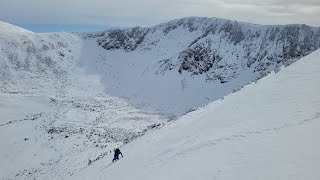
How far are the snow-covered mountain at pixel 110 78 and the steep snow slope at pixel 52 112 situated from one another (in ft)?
0.41

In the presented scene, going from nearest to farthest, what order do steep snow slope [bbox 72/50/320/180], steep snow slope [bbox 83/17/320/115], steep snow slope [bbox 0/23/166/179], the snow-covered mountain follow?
steep snow slope [bbox 72/50/320/180] → steep snow slope [bbox 0/23/166/179] → the snow-covered mountain → steep snow slope [bbox 83/17/320/115]

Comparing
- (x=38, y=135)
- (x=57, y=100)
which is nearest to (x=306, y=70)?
(x=38, y=135)

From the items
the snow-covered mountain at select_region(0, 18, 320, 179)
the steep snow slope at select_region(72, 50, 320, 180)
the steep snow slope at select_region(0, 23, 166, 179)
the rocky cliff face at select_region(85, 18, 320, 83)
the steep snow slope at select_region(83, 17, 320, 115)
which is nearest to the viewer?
the steep snow slope at select_region(72, 50, 320, 180)

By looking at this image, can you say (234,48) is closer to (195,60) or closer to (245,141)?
(195,60)

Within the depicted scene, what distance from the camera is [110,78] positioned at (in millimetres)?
73312

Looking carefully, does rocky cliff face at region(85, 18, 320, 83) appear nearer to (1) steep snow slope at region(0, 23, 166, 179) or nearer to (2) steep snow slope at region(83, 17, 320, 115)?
(2) steep snow slope at region(83, 17, 320, 115)

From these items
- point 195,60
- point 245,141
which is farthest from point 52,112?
point 245,141

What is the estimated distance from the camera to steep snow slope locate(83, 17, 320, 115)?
58.2 meters

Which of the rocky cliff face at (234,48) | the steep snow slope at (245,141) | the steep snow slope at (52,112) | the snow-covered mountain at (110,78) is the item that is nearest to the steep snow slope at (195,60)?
the rocky cliff face at (234,48)

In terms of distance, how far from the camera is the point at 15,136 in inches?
1560

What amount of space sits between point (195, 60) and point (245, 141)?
51.6 m

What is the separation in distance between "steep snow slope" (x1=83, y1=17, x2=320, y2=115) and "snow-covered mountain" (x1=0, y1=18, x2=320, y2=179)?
17cm

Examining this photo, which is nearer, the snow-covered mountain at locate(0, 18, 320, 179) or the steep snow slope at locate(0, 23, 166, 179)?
the steep snow slope at locate(0, 23, 166, 179)

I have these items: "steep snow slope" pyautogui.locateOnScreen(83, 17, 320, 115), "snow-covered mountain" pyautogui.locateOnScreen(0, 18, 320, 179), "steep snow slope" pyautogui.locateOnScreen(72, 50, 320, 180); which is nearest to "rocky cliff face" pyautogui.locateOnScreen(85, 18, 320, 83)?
"steep snow slope" pyautogui.locateOnScreen(83, 17, 320, 115)
